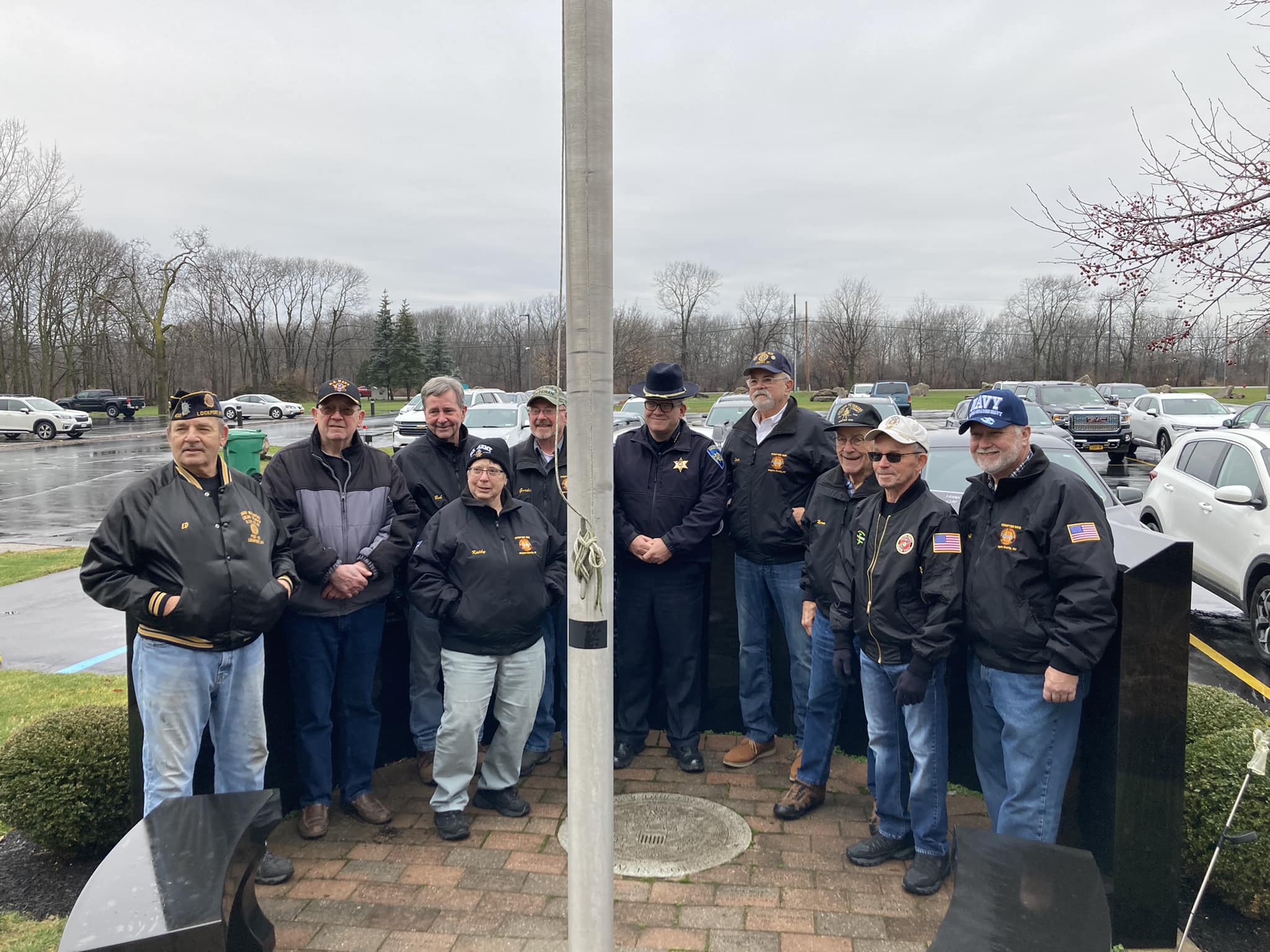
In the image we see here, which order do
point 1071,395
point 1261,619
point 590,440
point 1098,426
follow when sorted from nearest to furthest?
point 590,440 → point 1261,619 → point 1098,426 → point 1071,395

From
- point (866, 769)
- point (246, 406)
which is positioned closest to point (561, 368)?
point (866, 769)

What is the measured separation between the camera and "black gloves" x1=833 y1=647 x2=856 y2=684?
3965 mm

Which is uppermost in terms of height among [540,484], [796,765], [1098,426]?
[540,484]

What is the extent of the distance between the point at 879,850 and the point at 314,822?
2662mm

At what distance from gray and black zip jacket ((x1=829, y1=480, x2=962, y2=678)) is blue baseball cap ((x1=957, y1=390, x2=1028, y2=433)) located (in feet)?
1.46

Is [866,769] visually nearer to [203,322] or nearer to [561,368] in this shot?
[561,368]

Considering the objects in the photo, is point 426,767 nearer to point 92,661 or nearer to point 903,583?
point 903,583

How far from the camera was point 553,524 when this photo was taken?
16.2 feet

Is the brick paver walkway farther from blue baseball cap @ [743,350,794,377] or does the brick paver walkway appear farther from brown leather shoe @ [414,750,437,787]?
blue baseball cap @ [743,350,794,377]

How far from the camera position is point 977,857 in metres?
2.83

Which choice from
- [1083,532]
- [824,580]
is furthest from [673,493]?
[1083,532]

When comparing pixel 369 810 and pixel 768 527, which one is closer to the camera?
pixel 369 810

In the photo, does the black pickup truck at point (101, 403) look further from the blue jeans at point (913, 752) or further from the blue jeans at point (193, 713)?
the blue jeans at point (913, 752)

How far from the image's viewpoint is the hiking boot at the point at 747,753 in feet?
16.3
